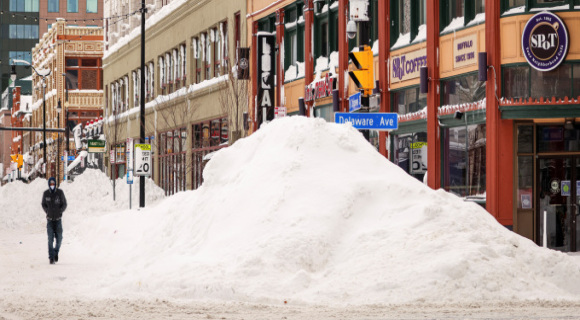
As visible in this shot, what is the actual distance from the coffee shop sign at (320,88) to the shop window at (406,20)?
3947 mm

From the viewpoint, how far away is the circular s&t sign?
2155 cm

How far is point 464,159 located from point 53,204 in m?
9.80

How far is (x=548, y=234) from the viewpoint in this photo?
72.7 ft

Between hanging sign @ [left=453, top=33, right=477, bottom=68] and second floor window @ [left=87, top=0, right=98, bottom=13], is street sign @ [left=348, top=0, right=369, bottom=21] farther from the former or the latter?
second floor window @ [left=87, top=0, right=98, bottom=13]

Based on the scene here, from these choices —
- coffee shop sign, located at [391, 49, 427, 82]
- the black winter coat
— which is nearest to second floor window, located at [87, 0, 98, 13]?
coffee shop sign, located at [391, 49, 427, 82]

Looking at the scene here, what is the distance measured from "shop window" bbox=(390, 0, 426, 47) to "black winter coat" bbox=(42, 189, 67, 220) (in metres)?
10.5

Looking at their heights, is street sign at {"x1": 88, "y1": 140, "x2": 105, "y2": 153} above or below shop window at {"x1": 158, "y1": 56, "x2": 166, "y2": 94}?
below

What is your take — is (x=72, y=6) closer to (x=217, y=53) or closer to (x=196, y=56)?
(x=196, y=56)

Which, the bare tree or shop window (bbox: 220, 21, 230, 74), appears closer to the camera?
the bare tree

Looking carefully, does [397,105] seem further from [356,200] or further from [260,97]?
[356,200]

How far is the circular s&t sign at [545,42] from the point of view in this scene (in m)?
21.5

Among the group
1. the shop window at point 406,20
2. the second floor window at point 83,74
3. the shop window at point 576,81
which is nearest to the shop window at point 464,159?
the shop window at point 576,81

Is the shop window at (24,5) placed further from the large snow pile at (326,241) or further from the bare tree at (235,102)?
the large snow pile at (326,241)

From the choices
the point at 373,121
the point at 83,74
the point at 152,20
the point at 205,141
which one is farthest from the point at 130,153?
the point at 83,74
